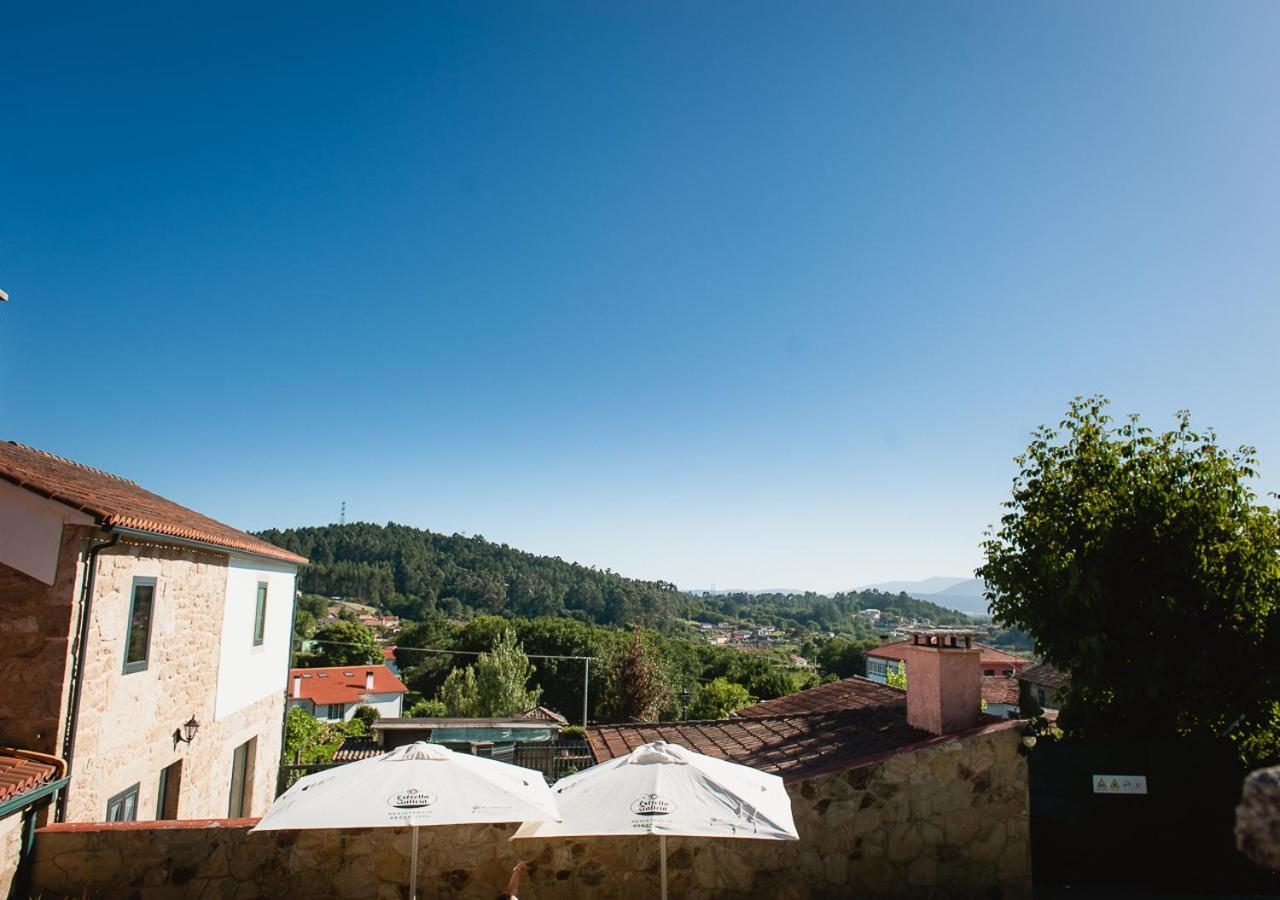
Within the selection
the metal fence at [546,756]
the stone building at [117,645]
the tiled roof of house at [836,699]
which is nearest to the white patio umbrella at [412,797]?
the stone building at [117,645]

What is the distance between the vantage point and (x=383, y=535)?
16438cm

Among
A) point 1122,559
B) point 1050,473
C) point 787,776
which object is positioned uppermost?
point 1050,473

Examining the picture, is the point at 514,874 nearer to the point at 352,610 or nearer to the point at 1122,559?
the point at 1122,559

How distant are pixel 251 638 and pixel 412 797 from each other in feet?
32.4

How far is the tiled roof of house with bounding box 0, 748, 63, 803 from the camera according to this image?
6.49m

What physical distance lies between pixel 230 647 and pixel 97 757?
4.51 m

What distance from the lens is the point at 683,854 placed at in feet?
22.6

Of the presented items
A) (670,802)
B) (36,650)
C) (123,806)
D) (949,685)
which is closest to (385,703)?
(123,806)

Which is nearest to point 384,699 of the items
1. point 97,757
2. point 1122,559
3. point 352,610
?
point 97,757

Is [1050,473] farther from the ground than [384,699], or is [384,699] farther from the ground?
[1050,473]

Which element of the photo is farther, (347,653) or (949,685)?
(347,653)

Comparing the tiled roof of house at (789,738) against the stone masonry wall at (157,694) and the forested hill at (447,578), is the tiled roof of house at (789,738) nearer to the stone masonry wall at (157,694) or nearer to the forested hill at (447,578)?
the stone masonry wall at (157,694)

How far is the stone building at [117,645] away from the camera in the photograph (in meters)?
7.57

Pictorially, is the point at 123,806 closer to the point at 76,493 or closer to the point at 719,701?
the point at 76,493
